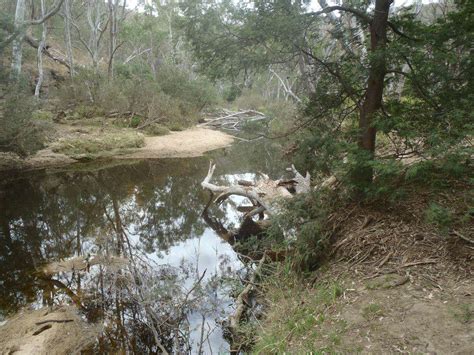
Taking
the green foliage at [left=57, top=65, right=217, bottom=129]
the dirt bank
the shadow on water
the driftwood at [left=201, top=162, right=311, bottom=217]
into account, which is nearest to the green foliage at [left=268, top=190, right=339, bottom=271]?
the shadow on water

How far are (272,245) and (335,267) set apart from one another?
1420mm

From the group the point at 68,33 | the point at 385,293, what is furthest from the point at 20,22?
the point at 385,293

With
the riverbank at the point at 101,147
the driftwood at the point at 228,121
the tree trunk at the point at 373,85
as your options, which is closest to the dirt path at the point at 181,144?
the riverbank at the point at 101,147

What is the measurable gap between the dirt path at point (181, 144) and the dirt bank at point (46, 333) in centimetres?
1154

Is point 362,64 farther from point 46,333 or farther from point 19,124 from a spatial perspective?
point 19,124

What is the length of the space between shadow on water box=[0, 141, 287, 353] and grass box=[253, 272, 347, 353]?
800 mm

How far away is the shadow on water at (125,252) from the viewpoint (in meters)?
4.43

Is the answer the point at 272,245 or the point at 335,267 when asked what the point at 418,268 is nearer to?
the point at 335,267

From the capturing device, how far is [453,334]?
263 centimetres

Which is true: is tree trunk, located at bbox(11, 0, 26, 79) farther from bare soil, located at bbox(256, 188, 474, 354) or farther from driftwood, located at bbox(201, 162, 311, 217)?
bare soil, located at bbox(256, 188, 474, 354)

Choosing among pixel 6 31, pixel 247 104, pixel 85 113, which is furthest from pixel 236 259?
pixel 247 104

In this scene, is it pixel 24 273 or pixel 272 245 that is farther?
pixel 24 273

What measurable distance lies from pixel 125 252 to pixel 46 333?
2453 millimetres

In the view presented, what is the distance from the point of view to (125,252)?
22.0ft
